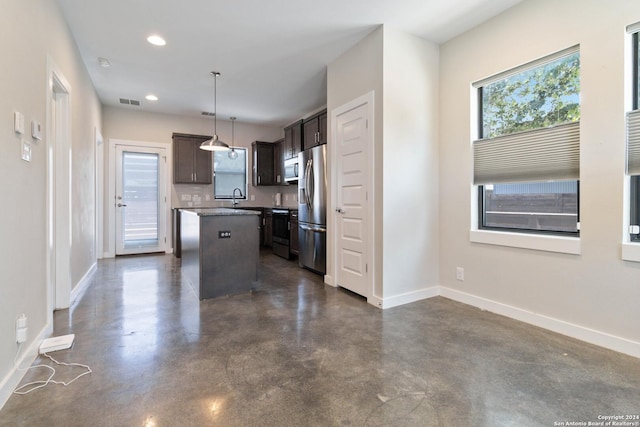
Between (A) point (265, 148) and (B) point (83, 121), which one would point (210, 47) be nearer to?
(B) point (83, 121)

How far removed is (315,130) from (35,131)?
337 cm

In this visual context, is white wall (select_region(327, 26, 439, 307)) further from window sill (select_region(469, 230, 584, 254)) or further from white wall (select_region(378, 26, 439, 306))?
window sill (select_region(469, 230, 584, 254))

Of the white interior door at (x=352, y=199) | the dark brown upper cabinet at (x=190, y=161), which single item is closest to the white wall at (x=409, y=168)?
the white interior door at (x=352, y=199)

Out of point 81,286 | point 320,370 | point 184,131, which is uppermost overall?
point 184,131

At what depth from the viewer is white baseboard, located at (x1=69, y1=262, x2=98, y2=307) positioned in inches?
130

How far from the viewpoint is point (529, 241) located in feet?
8.84

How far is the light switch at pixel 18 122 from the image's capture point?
1816mm

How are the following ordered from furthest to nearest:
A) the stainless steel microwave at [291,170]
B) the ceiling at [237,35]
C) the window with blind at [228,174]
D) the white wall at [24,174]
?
the window with blind at [228,174], the stainless steel microwave at [291,170], the ceiling at [237,35], the white wall at [24,174]

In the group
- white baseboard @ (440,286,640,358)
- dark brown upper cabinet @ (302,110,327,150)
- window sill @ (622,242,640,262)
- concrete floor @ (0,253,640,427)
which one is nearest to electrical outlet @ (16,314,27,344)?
concrete floor @ (0,253,640,427)

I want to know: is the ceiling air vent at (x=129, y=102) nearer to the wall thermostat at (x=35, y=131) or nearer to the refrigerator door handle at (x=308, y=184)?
the refrigerator door handle at (x=308, y=184)

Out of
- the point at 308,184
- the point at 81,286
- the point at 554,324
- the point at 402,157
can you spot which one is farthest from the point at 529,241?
the point at 81,286

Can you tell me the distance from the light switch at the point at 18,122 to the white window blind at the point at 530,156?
3.64 metres

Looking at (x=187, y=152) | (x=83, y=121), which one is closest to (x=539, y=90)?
(x=83, y=121)

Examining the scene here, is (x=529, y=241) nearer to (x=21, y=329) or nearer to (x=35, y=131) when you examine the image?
(x=21, y=329)
